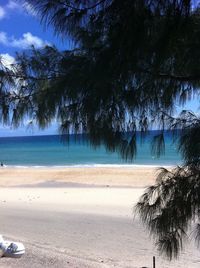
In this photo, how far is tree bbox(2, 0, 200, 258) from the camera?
321 centimetres

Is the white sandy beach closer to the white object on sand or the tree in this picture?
the white object on sand

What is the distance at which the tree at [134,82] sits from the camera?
10.5ft

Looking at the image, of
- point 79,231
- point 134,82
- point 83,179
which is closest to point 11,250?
point 79,231

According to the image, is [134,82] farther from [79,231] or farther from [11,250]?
[79,231]

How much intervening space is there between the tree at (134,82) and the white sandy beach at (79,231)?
4.78 ft

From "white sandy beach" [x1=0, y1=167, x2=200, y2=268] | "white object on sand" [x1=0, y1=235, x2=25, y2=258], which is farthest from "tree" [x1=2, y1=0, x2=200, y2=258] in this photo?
"white object on sand" [x1=0, y1=235, x2=25, y2=258]

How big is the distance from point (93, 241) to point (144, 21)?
560 cm

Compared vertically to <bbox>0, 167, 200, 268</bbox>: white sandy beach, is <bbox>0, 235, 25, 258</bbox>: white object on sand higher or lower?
higher

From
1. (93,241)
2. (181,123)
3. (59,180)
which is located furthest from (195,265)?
(59,180)

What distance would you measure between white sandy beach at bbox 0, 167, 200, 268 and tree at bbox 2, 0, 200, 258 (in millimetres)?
1458

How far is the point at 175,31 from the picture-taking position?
10.8 feet

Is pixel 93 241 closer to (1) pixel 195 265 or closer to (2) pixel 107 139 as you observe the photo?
(1) pixel 195 265

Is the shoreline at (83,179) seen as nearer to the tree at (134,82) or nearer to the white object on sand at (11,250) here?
the white object on sand at (11,250)

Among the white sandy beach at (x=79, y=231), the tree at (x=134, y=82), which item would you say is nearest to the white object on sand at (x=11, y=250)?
the white sandy beach at (x=79, y=231)
